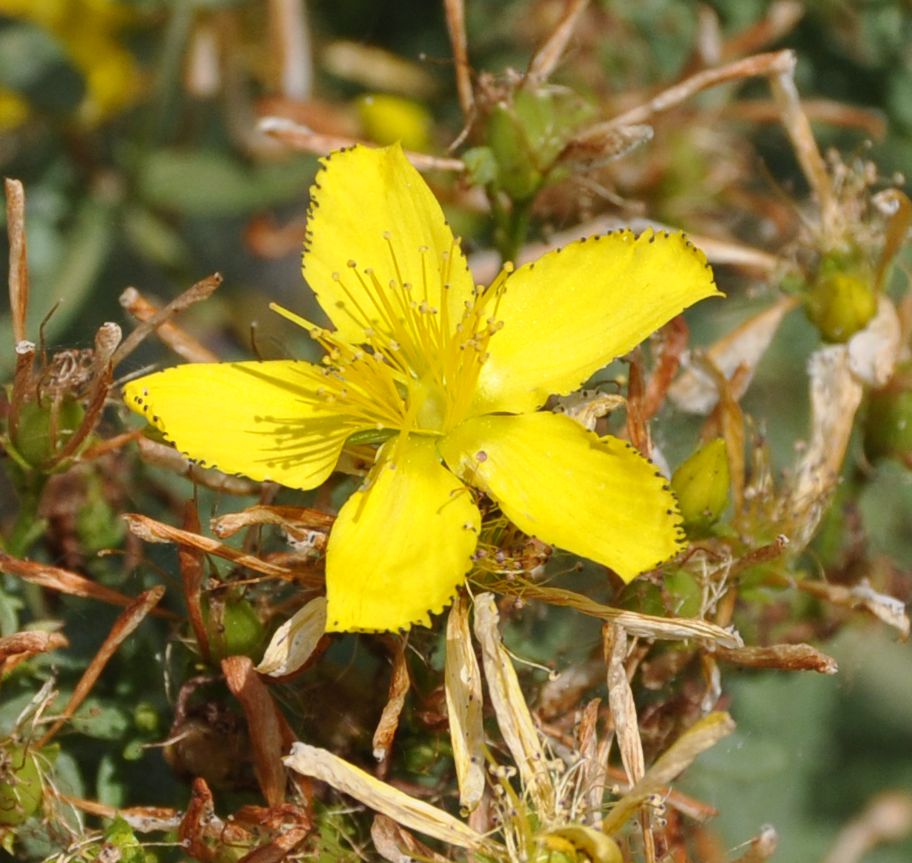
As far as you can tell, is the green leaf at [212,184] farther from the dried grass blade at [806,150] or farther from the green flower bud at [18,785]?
the green flower bud at [18,785]

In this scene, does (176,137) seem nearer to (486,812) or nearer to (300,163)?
(300,163)

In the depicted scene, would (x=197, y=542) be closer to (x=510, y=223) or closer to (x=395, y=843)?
(x=395, y=843)

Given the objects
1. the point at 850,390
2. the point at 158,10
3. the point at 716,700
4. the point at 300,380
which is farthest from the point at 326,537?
the point at 158,10

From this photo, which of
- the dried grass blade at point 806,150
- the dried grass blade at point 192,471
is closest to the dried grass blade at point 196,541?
the dried grass blade at point 192,471

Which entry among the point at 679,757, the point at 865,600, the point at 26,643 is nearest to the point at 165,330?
the point at 26,643

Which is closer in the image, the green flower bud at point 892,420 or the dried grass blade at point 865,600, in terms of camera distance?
the dried grass blade at point 865,600

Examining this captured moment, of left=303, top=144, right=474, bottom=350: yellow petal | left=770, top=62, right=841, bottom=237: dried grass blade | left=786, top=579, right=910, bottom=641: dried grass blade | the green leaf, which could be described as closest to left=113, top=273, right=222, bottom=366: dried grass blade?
left=303, top=144, right=474, bottom=350: yellow petal

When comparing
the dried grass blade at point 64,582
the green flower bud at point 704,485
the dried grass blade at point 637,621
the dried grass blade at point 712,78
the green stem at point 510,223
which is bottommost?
the dried grass blade at point 64,582
